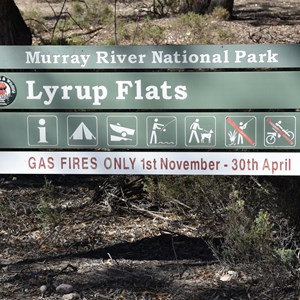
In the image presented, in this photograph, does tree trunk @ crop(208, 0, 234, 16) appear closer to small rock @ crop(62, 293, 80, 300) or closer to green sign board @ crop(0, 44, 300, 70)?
green sign board @ crop(0, 44, 300, 70)

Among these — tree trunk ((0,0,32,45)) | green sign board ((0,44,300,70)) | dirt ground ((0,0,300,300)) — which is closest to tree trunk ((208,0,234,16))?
tree trunk ((0,0,32,45))

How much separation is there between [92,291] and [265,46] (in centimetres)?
173

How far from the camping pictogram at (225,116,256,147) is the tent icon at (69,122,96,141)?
811mm

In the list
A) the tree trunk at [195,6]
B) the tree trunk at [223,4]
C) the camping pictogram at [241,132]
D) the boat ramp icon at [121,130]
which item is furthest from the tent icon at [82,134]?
the tree trunk at [195,6]

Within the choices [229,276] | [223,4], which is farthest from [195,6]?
[229,276]

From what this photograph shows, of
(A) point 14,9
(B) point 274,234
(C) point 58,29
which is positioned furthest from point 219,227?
(C) point 58,29

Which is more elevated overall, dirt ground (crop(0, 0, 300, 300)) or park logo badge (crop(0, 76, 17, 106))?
park logo badge (crop(0, 76, 17, 106))

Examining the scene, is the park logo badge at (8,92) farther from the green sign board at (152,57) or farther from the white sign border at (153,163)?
the white sign border at (153,163)

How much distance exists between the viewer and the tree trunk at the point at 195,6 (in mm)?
17938

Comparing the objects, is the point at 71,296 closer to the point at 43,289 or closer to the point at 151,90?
the point at 43,289

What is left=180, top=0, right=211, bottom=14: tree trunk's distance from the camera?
17.9m

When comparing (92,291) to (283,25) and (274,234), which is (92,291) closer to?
(274,234)

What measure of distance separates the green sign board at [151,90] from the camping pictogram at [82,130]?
7 cm

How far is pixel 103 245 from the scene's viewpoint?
19.5 ft
